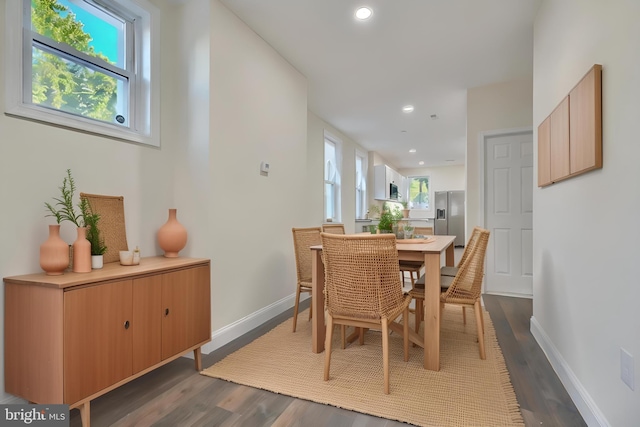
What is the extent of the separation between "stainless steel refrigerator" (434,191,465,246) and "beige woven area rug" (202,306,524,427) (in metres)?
7.63

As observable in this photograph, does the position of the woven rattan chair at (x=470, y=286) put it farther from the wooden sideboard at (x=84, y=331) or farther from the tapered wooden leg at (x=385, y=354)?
the wooden sideboard at (x=84, y=331)

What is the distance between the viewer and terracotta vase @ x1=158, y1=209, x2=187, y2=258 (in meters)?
2.33

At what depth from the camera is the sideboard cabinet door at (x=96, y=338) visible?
1457 millimetres

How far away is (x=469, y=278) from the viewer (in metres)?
2.34

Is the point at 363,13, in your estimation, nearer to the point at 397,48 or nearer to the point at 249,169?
the point at 397,48

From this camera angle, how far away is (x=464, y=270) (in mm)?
2297

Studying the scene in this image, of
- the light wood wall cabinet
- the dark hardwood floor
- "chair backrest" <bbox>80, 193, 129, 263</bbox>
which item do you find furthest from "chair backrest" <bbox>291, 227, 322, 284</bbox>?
the light wood wall cabinet

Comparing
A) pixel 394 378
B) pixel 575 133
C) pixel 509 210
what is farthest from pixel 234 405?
pixel 509 210

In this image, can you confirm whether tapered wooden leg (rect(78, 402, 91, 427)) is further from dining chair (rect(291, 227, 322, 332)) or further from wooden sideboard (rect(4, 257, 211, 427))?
dining chair (rect(291, 227, 322, 332))

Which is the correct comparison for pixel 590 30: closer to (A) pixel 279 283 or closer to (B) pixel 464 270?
(B) pixel 464 270

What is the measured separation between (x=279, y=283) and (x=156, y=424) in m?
1.92

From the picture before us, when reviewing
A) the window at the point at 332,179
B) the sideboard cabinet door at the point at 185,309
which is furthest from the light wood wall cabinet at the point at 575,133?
the window at the point at 332,179

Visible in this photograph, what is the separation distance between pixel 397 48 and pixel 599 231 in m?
2.49

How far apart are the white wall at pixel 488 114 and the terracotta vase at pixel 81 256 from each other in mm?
4037
